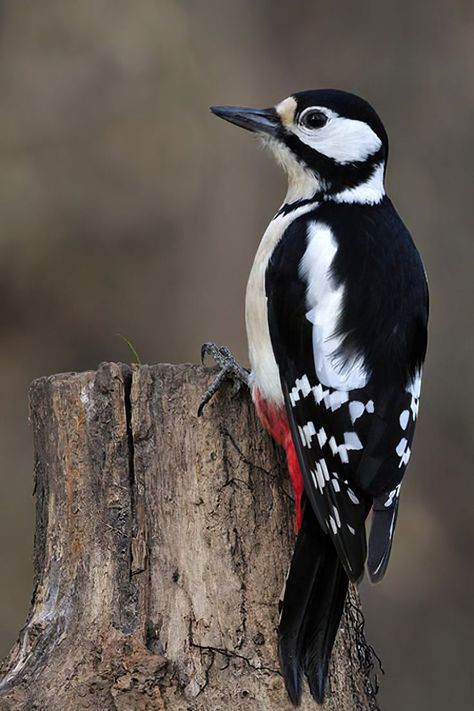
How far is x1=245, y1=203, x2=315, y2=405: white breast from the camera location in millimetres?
3170

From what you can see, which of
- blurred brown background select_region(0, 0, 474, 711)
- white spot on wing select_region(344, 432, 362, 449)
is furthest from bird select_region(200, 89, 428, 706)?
blurred brown background select_region(0, 0, 474, 711)

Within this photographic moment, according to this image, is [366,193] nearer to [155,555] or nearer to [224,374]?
[224,374]

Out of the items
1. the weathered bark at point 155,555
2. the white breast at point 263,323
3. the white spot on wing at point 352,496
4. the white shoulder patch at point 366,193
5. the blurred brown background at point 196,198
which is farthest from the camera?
the blurred brown background at point 196,198

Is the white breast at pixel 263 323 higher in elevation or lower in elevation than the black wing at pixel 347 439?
higher

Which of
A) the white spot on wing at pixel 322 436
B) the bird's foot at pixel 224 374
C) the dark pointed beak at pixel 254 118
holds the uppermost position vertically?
the dark pointed beak at pixel 254 118

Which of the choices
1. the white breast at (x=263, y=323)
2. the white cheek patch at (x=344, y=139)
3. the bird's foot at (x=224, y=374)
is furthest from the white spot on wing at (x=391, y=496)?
the white cheek patch at (x=344, y=139)

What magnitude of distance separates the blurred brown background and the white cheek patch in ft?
7.30

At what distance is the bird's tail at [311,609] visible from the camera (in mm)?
2928

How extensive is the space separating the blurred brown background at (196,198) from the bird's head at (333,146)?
2.19 m

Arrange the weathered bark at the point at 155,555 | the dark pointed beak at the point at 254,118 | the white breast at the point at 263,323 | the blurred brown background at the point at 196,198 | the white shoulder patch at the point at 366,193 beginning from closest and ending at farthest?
1. the weathered bark at the point at 155,555
2. the white breast at the point at 263,323
3. the white shoulder patch at the point at 366,193
4. the dark pointed beak at the point at 254,118
5. the blurred brown background at the point at 196,198

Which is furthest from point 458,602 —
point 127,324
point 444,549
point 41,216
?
point 41,216

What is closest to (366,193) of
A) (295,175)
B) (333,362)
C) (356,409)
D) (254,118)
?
(295,175)

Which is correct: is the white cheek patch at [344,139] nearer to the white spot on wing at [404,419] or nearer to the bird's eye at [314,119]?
the bird's eye at [314,119]

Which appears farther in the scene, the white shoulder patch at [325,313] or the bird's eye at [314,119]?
the bird's eye at [314,119]
